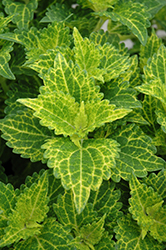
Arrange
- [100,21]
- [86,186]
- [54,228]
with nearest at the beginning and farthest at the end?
[86,186] < [54,228] < [100,21]

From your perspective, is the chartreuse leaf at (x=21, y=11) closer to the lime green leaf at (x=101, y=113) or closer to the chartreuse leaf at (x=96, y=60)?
the chartreuse leaf at (x=96, y=60)

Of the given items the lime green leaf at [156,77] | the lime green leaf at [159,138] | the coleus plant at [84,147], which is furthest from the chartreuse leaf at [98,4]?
the lime green leaf at [159,138]

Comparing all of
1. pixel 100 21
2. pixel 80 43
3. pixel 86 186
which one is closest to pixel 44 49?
pixel 80 43

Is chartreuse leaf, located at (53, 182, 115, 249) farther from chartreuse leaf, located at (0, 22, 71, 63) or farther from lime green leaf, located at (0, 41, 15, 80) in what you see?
chartreuse leaf, located at (0, 22, 71, 63)

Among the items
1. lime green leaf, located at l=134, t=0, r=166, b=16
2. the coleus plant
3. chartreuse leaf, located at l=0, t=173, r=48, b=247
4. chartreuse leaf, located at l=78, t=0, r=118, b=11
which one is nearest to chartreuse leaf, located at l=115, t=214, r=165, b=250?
the coleus plant

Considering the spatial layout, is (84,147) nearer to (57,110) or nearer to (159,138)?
(57,110)

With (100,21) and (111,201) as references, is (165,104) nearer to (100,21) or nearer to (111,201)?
(111,201)
